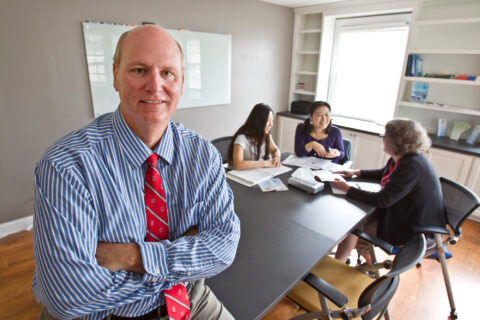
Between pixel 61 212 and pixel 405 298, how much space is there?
7.57 ft

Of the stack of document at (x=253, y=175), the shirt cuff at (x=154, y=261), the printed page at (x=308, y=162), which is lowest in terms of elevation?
the stack of document at (x=253, y=175)

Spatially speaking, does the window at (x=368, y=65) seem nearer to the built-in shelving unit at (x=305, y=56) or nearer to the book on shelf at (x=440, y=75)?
the built-in shelving unit at (x=305, y=56)

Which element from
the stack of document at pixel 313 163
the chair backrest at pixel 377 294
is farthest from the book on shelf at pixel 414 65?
the chair backrest at pixel 377 294

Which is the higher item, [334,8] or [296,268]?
[334,8]

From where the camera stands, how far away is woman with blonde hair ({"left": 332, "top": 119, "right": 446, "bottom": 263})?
68.2 inches

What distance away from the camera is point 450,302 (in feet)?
6.12

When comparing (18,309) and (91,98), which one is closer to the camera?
(18,309)

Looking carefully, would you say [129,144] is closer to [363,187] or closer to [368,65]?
[363,187]

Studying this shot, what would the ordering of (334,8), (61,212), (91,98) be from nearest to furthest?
(61,212), (91,98), (334,8)

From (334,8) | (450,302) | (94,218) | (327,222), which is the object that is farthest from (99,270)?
(334,8)

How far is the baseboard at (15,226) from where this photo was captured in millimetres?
2599

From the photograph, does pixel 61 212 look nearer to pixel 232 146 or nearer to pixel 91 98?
pixel 232 146

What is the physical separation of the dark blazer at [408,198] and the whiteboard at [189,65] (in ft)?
8.15

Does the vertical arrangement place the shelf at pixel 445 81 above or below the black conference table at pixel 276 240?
above
